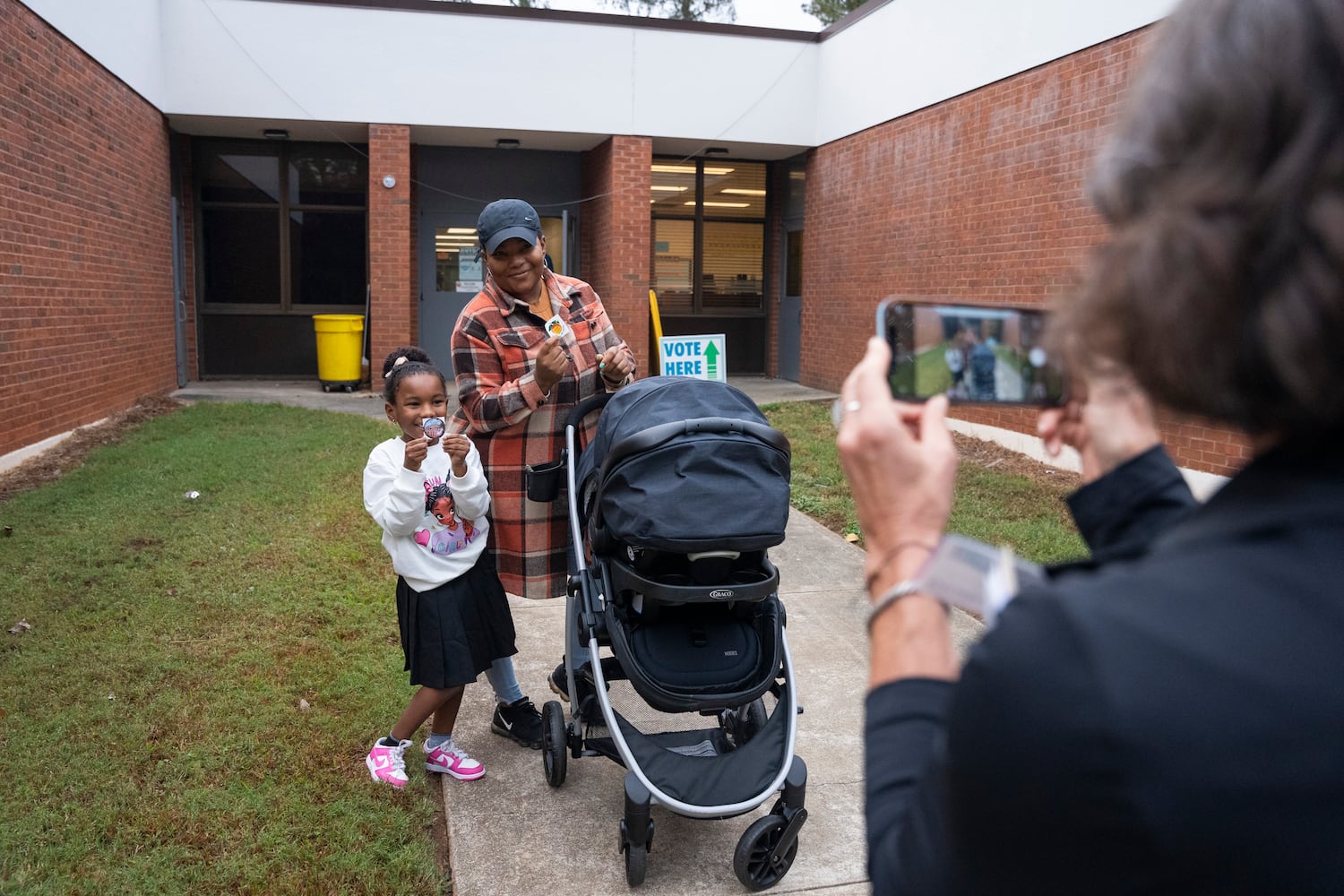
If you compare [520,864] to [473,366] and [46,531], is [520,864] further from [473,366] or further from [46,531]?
[46,531]

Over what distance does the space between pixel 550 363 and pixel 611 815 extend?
5.09 feet

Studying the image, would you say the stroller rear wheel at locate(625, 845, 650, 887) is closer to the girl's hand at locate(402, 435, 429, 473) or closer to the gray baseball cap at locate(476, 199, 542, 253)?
the girl's hand at locate(402, 435, 429, 473)

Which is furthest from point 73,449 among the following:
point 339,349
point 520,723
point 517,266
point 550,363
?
point 550,363

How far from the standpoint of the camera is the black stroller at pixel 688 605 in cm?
298

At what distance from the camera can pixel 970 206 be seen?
1080cm

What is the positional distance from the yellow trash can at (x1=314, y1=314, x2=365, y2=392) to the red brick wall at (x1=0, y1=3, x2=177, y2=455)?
82.8 inches

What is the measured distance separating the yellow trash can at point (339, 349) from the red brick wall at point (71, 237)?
2.10m

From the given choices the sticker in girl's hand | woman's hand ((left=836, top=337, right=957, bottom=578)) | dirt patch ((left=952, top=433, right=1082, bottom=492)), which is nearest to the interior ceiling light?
dirt patch ((left=952, top=433, right=1082, bottom=492))

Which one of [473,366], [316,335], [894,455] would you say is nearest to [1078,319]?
[894,455]

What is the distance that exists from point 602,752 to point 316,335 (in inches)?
500

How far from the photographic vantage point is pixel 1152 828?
29.6 inches

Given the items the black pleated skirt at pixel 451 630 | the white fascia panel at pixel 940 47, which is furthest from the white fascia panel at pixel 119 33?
the white fascia panel at pixel 940 47

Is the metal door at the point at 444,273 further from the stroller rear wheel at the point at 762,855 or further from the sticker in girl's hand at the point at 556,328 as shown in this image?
the stroller rear wheel at the point at 762,855

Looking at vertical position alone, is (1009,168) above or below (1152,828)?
above
